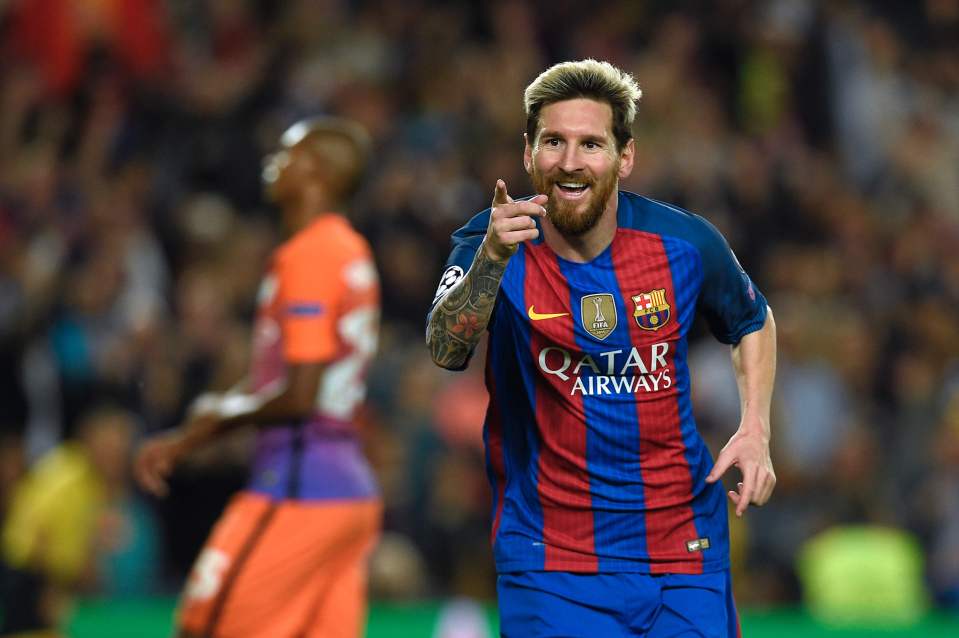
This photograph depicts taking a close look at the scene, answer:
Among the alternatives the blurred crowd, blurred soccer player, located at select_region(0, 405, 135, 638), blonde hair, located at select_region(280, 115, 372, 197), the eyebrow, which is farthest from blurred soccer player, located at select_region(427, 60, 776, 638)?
the blurred crowd

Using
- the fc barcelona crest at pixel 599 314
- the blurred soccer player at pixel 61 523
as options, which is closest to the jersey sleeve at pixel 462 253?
the fc barcelona crest at pixel 599 314

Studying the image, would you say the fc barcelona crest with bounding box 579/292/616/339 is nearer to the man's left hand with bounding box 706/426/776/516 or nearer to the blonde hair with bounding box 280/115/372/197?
the man's left hand with bounding box 706/426/776/516

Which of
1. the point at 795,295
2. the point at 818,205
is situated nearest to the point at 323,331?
the point at 795,295

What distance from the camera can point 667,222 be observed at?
4.09m

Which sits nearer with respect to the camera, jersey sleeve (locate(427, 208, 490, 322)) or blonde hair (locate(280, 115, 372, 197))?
jersey sleeve (locate(427, 208, 490, 322))

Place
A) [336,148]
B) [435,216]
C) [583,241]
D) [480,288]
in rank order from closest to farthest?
[480,288], [583,241], [336,148], [435,216]

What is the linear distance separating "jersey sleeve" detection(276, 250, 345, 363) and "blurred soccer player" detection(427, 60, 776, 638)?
1.55 m

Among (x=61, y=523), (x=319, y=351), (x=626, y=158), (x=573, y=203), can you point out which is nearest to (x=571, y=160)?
(x=573, y=203)

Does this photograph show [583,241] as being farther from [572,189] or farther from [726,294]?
[726,294]

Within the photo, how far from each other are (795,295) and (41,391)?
201 inches

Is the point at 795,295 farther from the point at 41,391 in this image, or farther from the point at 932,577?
the point at 41,391

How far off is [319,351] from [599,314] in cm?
180

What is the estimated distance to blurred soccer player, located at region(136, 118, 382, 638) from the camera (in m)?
5.31

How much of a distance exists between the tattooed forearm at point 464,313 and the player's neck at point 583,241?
0.40m
